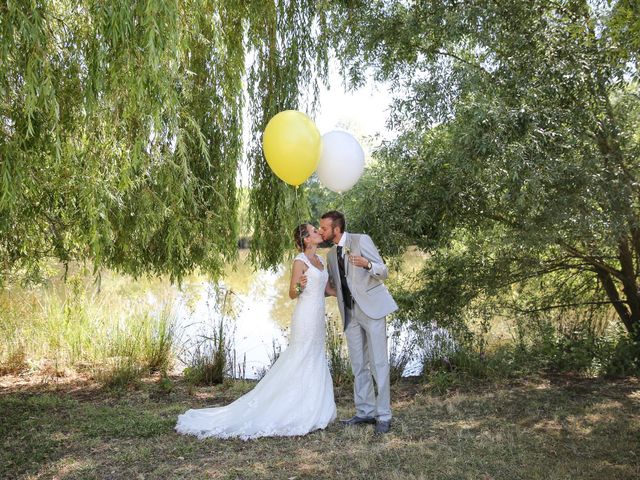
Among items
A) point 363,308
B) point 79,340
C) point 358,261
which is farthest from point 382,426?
point 79,340

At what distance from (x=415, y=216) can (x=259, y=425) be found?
2.59 metres

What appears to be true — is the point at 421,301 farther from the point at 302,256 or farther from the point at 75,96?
the point at 75,96

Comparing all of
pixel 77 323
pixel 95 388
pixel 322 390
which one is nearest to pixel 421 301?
pixel 322 390

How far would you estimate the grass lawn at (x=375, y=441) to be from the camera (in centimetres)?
391

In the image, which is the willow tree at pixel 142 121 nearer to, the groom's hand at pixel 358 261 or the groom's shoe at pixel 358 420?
the groom's hand at pixel 358 261

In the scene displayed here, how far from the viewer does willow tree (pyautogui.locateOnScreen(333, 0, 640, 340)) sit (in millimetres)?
5238

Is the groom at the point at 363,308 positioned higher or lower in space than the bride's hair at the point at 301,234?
lower

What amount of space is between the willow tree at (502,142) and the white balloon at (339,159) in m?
0.97

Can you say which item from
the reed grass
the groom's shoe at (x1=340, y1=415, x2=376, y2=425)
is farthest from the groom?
the reed grass

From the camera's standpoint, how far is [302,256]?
5109 mm

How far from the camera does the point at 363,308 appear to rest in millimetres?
4875

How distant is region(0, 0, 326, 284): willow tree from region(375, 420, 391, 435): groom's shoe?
6.53 ft

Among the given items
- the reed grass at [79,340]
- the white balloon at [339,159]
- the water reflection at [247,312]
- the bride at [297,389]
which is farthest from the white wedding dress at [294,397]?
the reed grass at [79,340]

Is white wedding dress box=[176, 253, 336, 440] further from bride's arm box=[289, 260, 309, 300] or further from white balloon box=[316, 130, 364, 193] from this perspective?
white balloon box=[316, 130, 364, 193]
